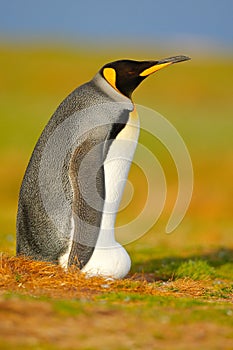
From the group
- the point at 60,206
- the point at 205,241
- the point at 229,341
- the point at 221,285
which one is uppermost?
the point at 60,206

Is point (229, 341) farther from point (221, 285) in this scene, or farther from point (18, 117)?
point (18, 117)

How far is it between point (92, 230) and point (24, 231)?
33.3 inches

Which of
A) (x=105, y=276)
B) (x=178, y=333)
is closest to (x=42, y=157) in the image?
(x=105, y=276)

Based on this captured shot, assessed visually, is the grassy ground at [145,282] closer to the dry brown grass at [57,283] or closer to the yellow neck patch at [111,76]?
the dry brown grass at [57,283]

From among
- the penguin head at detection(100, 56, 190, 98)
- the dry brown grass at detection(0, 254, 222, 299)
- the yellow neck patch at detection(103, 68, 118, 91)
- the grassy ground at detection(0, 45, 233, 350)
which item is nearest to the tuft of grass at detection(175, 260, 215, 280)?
the grassy ground at detection(0, 45, 233, 350)

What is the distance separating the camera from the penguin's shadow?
954 centimetres

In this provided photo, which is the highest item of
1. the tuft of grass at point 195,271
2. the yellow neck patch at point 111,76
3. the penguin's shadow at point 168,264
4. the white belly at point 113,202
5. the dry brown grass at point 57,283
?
the yellow neck patch at point 111,76

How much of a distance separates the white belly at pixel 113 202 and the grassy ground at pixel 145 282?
0.25m

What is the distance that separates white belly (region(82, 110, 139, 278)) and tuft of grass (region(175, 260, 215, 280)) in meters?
1.72

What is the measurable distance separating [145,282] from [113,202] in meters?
0.93

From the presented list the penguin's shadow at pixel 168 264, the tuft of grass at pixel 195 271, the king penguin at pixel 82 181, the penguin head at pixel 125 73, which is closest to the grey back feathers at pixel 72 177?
the king penguin at pixel 82 181

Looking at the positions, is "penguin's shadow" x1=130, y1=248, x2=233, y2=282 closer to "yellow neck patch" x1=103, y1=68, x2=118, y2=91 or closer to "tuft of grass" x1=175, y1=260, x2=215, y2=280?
"tuft of grass" x1=175, y1=260, x2=215, y2=280

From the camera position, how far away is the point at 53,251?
7.65 meters

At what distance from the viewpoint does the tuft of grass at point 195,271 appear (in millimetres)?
9320
